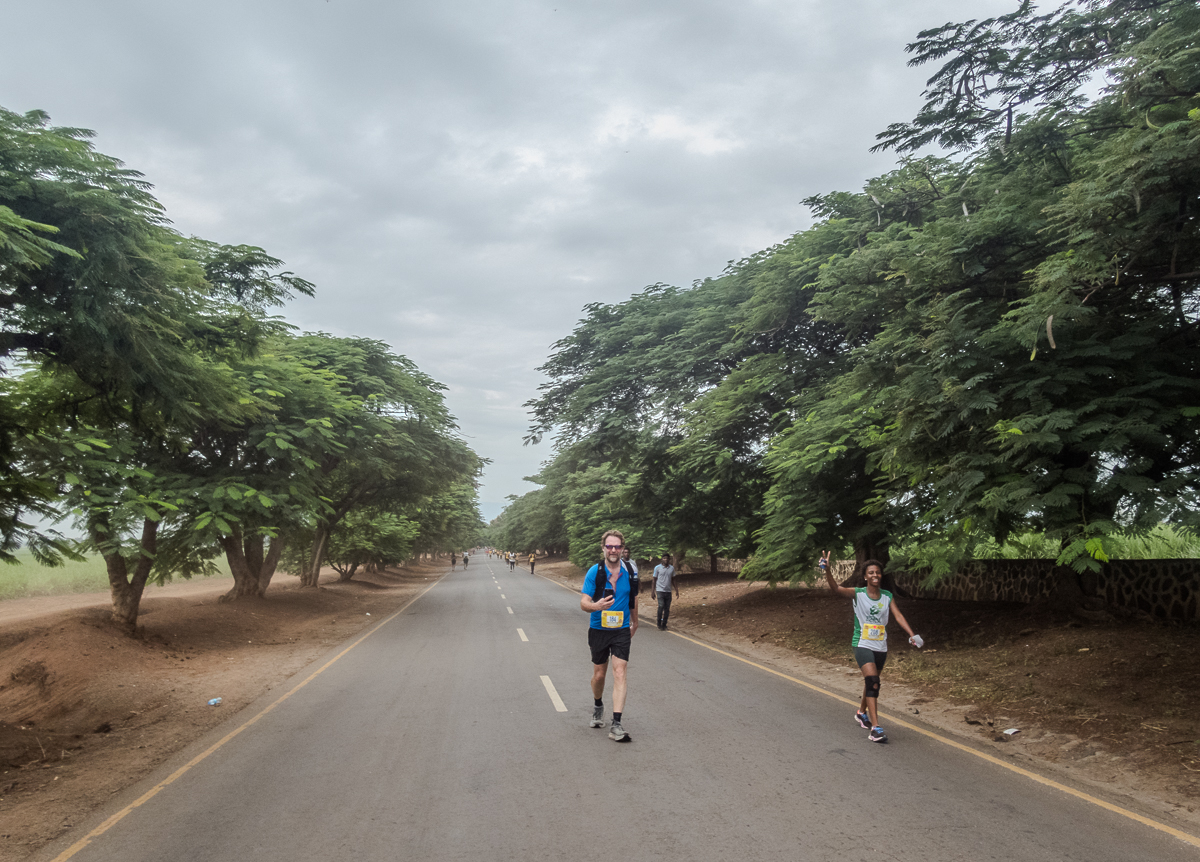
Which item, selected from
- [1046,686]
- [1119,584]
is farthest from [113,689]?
[1119,584]

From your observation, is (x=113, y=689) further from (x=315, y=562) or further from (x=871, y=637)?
(x=315, y=562)

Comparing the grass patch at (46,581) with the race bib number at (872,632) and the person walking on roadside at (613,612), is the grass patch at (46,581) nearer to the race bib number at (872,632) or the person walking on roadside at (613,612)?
the person walking on roadside at (613,612)

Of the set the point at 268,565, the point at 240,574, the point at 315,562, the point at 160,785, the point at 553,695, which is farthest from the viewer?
the point at 315,562

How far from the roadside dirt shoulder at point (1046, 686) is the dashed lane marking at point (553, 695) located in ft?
10.9

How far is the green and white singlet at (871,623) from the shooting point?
697 cm

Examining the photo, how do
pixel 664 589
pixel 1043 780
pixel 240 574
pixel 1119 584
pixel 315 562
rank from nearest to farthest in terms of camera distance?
pixel 1043 780 < pixel 1119 584 < pixel 664 589 < pixel 240 574 < pixel 315 562

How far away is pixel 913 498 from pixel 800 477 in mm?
2896

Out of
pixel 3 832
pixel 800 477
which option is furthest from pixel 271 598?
pixel 3 832

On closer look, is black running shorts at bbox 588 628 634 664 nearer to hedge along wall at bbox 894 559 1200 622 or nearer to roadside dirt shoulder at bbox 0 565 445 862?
roadside dirt shoulder at bbox 0 565 445 862

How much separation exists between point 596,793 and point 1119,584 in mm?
9716

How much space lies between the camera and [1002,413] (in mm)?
7637

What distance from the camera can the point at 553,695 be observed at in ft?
29.8

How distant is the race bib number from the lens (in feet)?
22.9

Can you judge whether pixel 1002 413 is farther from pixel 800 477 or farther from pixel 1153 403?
pixel 800 477
